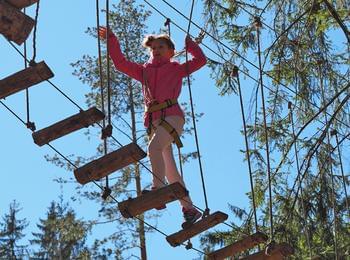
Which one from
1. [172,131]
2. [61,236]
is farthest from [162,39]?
[61,236]

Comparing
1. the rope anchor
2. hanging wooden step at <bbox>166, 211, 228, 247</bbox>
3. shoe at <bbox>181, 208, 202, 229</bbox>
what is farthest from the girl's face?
hanging wooden step at <bbox>166, 211, 228, 247</bbox>

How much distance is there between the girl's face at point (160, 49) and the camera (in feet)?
19.8

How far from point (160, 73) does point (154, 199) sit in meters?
1.10

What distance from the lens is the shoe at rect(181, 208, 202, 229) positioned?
5586mm

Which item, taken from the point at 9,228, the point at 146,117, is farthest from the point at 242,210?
the point at 9,228

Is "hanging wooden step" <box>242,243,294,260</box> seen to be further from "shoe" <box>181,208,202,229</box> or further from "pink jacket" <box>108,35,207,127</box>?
"pink jacket" <box>108,35,207,127</box>

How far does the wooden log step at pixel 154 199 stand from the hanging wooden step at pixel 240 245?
0.86 m

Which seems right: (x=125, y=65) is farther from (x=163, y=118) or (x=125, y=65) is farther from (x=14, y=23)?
(x=14, y=23)

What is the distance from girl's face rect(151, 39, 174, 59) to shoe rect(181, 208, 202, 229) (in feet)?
3.69

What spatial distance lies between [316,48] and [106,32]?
3.14 meters

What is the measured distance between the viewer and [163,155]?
579cm

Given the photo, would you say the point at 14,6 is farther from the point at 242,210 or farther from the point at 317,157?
the point at 242,210

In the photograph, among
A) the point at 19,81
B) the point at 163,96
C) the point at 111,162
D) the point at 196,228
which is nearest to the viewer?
the point at 19,81

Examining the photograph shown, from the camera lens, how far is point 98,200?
15.5 m
